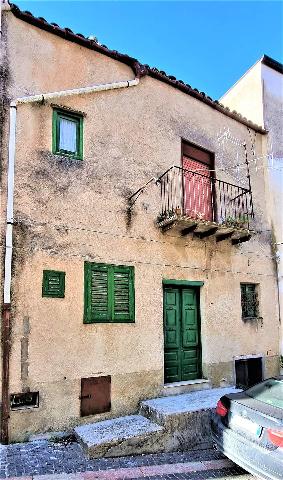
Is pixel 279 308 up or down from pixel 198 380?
up

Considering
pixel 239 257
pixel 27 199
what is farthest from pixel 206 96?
pixel 27 199

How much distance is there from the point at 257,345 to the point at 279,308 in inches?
52.4

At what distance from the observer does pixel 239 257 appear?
9.43 meters

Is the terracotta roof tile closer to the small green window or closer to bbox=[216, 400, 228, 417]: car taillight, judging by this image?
the small green window

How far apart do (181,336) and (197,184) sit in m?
3.72

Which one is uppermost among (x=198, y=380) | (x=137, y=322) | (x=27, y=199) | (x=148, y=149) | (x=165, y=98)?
(x=165, y=98)

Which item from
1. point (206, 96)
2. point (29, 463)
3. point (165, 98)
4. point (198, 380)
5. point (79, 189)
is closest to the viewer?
point (29, 463)

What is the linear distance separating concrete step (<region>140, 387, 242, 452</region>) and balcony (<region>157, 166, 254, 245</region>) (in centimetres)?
349

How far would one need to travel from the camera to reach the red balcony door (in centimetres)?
893

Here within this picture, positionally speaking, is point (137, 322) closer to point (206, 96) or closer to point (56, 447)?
point (56, 447)

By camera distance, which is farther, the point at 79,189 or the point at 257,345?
the point at 257,345

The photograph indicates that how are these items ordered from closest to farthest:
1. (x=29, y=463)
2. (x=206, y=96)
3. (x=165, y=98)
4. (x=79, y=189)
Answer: (x=29, y=463), (x=79, y=189), (x=165, y=98), (x=206, y=96)

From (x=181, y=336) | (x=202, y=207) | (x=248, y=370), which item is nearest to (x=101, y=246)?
(x=181, y=336)

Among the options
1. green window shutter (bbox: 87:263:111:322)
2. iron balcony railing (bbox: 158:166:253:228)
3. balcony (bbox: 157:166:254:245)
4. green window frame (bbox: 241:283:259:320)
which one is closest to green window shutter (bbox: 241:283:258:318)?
green window frame (bbox: 241:283:259:320)
